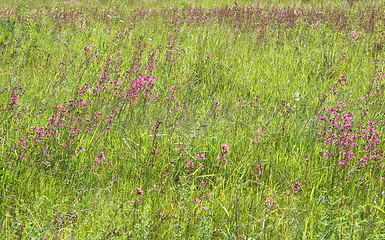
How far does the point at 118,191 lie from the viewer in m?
2.58

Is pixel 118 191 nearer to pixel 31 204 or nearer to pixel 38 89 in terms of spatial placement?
pixel 31 204

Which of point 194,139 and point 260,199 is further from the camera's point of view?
point 194,139

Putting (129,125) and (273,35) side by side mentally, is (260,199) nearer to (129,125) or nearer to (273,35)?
(129,125)

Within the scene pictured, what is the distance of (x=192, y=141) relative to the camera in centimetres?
305

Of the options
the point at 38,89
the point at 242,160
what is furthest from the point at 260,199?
the point at 38,89

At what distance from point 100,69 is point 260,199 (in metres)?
2.96

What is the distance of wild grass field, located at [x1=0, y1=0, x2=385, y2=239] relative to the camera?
217cm

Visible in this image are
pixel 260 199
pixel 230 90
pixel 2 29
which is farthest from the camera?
pixel 2 29

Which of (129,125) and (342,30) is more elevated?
(342,30)

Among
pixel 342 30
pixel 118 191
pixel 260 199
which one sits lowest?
pixel 118 191

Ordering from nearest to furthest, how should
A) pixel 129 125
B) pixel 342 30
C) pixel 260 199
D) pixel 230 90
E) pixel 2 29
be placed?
pixel 260 199
pixel 129 125
pixel 230 90
pixel 2 29
pixel 342 30

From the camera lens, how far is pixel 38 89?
406cm

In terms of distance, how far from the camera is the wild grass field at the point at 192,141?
2.17 metres

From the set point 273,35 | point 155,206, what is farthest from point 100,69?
point 273,35
